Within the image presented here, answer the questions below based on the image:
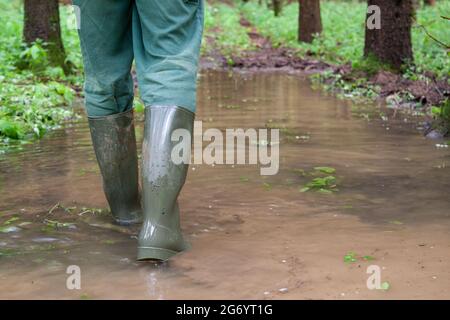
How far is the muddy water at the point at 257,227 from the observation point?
2.19 meters

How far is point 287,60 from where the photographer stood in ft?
A: 44.4

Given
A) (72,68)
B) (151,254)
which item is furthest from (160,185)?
(72,68)

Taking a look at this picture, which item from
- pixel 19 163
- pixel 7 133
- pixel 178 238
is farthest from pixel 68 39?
pixel 178 238

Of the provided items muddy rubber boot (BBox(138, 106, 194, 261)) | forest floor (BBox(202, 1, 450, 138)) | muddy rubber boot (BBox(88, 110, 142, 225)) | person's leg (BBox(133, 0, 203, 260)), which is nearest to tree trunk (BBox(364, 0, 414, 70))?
forest floor (BBox(202, 1, 450, 138))

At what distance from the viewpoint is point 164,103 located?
251 centimetres

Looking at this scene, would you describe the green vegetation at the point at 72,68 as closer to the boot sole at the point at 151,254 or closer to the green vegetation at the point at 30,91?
the green vegetation at the point at 30,91

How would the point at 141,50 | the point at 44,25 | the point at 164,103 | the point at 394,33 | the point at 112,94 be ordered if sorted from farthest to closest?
the point at 394,33
the point at 44,25
the point at 112,94
the point at 141,50
the point at 164,103

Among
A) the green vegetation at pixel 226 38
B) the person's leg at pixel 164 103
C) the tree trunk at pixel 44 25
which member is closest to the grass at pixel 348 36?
the green vegetation at pixel 226 38

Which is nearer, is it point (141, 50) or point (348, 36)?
point (141, 50)

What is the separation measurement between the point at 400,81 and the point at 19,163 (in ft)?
17.8

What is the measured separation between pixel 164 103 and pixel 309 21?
15555 millimetres

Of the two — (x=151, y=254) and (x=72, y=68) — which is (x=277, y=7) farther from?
(x=151, y=254)
